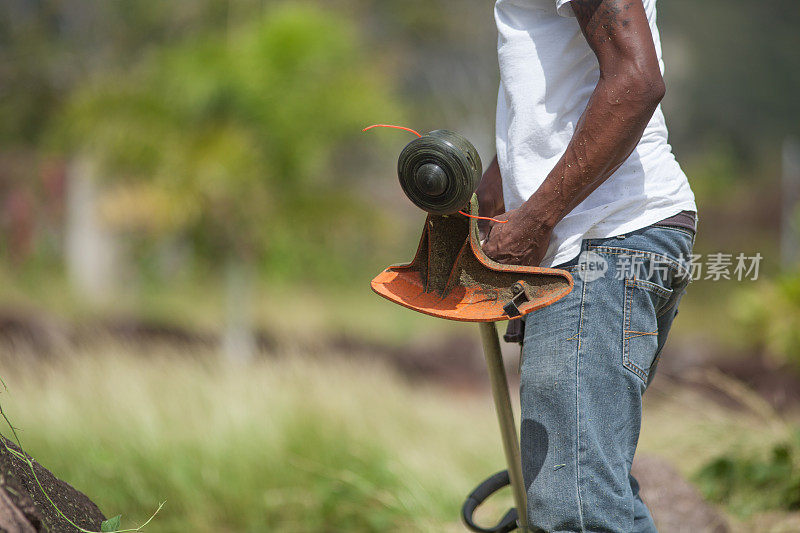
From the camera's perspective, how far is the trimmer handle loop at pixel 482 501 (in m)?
2.03

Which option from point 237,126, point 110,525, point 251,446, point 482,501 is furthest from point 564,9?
point 237,126

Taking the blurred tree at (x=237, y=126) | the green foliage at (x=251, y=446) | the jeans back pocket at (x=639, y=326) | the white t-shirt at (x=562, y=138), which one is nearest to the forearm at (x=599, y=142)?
the white t-shirt at (x=562, y=138)

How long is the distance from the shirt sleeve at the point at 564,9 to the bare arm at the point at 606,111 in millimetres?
29

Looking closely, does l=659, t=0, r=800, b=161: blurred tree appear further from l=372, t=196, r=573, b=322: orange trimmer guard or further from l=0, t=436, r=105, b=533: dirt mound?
l=0, t=436, r=105, b=533: dirt mound

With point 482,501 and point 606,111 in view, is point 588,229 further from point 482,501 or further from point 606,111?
point 482,501

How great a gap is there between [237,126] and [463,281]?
5349 mm

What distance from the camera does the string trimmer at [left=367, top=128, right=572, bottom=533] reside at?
153cm

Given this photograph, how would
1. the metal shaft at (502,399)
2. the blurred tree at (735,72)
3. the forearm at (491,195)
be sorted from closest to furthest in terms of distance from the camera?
the metal shaft at (502,399)
the forearm at (491,195)
the blurred tree at (735,72)

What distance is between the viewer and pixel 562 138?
67.4 inches

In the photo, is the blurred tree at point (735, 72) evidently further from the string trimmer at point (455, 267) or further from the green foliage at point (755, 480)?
the string trimmer at point (455, 267)

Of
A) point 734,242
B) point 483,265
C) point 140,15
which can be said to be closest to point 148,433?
point 483,265

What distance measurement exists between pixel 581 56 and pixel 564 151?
22 cm

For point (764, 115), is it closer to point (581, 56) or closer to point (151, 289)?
point (151, 289)

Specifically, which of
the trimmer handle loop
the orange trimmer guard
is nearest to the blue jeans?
the orange trimmer guard
